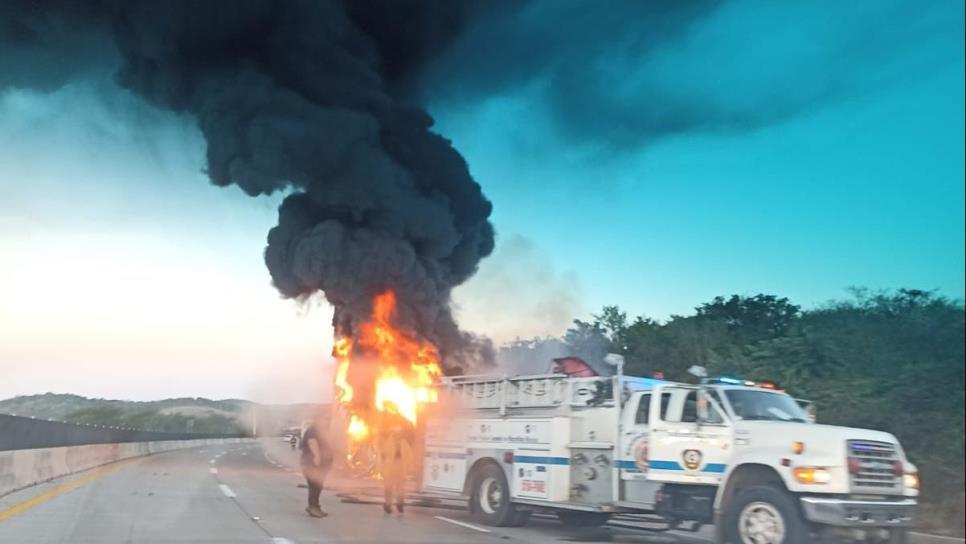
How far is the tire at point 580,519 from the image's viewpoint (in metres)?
15.0

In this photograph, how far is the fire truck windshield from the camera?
12.3 m

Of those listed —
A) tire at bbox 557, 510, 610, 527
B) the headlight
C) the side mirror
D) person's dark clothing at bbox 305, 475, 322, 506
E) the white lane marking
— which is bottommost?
the white lane marking

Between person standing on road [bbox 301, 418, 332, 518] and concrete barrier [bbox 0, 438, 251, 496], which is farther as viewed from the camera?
concrete barrier [bbox 0, 438, 251, 496]

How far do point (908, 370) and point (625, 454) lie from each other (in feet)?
21.2

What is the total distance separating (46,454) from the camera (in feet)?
69.9

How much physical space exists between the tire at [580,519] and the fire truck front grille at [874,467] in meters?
4.70

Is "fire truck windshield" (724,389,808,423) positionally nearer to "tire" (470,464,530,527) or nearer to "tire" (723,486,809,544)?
"tire" (723,486,809,544)

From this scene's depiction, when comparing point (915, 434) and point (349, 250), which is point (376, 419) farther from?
point (915, 434)

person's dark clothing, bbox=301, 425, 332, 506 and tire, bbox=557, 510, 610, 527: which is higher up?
person's dark clothing, bbox=301, 425, 332, 506

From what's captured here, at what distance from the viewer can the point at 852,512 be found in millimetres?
10758

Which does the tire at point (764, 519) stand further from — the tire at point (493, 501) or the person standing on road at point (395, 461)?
the person standing on road at point (395, 461)

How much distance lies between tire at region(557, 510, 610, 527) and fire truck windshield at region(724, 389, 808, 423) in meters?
3.45

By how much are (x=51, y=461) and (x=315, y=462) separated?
10500 millimetres

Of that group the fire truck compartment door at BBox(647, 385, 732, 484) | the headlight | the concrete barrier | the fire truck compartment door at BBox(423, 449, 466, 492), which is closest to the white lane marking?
the fire truck compartment door at BBox(423, 449, 466, 492)
